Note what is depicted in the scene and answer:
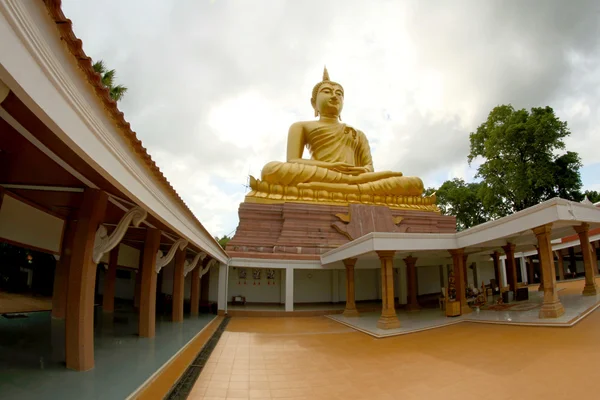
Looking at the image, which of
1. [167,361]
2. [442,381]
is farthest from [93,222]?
[442,381]

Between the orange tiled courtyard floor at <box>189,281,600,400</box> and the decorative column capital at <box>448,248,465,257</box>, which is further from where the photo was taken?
the decorative column capital at <box>448,248,465,257</box>

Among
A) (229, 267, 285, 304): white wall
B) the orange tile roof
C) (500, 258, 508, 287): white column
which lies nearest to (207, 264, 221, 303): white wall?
(229, 267, 285, 304): white wall

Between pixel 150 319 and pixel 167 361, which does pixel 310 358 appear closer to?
pixel 167 361

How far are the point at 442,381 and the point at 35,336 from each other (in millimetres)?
7496

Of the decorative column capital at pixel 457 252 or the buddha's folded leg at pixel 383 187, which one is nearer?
the decorative column capital at pixel 457 252

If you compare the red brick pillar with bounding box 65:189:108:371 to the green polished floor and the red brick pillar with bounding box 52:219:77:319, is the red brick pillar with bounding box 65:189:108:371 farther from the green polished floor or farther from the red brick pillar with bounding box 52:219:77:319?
the red brick pillar with bounding box 52:219:77:319

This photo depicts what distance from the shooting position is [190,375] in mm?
5469

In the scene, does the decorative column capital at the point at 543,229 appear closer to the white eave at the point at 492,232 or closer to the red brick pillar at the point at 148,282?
the white eave at the point at 492,232

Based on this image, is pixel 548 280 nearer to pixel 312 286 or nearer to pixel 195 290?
pixel 312 286

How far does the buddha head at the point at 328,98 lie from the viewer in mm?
20953

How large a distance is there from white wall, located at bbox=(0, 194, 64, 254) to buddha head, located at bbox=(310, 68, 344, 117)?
51.0 feet

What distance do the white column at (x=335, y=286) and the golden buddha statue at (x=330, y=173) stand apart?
341 centimetres

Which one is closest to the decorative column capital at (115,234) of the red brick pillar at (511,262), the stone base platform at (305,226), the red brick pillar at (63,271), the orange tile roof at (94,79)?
the orange tile roof at (94,79)

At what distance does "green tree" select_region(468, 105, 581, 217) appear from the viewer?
923 inches
